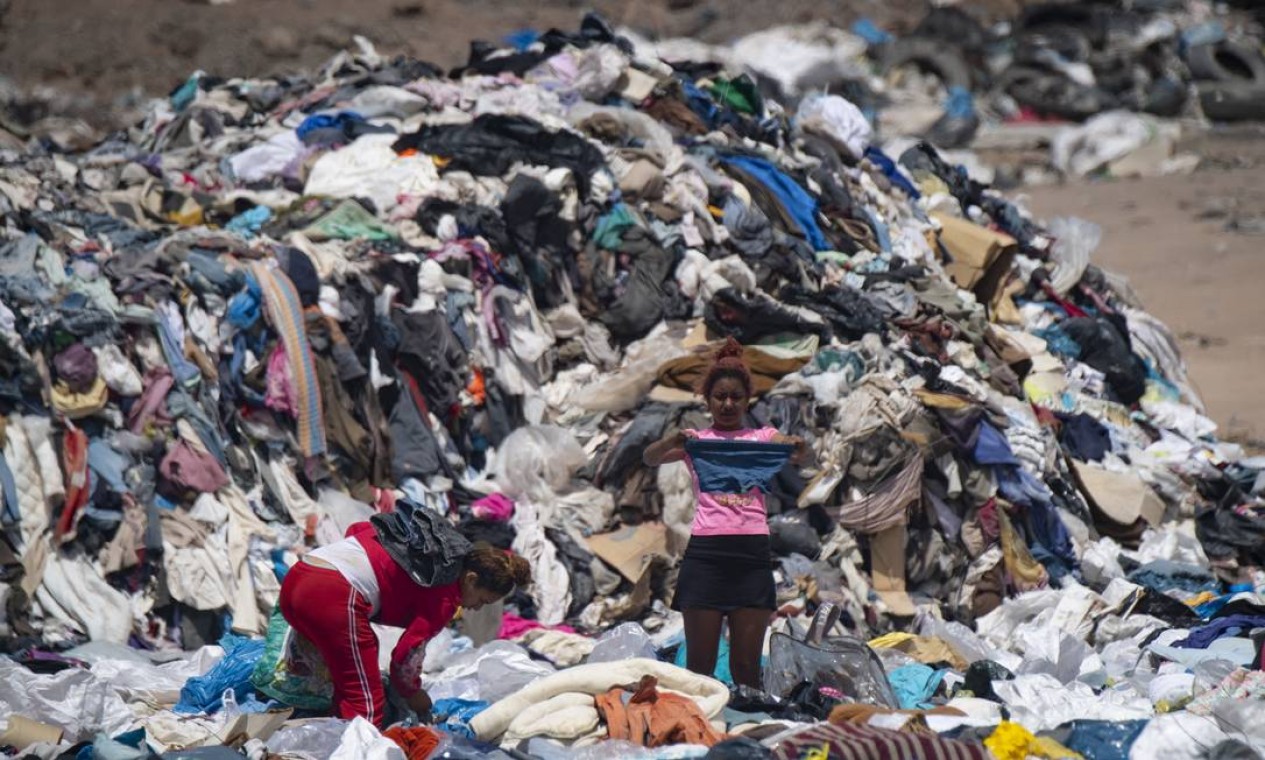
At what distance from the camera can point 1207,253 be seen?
45.9 ft

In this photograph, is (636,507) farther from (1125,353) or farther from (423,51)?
(423,51)

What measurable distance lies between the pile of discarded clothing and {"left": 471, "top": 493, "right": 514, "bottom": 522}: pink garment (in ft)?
0.03

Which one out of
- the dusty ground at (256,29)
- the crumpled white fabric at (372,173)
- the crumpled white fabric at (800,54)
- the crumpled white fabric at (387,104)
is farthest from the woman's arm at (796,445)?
the dusty ground at (256,29)

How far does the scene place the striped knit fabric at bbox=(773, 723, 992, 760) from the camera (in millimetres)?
4090

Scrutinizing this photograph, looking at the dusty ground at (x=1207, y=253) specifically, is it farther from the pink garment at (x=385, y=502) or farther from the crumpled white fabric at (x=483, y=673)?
the crumpled white fabric at (x=483, y=673)

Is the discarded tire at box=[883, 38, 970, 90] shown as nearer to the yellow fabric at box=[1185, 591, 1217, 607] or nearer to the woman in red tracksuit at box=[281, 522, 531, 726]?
the yellow fabric at box=[1185, 591, 1217, 607]

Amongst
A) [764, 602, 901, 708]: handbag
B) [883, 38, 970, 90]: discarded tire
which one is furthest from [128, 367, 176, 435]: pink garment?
[883, 38, 970, 90]: discarded tire

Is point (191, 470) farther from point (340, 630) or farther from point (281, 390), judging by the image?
point (340, 630)

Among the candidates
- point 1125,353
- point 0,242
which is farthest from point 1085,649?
point 0,242

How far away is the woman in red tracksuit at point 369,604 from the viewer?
4582 mm

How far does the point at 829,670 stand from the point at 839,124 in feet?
16.0

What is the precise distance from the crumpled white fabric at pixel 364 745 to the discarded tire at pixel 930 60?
17032 mm

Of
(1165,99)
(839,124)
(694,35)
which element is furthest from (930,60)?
(839,124)

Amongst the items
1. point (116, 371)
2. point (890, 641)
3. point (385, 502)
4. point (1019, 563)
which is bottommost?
point (1019, 563)
